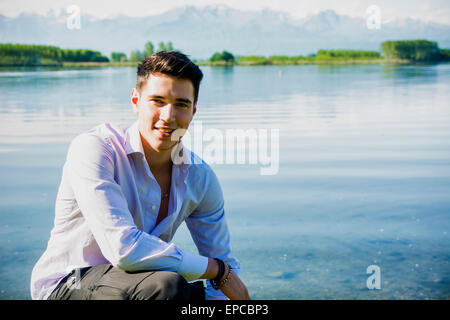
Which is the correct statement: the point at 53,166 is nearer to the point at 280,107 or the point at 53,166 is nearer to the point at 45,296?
the point at 45,296

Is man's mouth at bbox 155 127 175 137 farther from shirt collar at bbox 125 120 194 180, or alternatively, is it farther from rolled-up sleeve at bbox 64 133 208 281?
rolled-up sleeve at bbox 64 133 208 281

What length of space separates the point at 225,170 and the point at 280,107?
25.2ft

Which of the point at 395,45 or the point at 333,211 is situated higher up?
the point at 395,45

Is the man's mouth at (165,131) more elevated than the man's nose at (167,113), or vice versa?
the man's nose at (167,113)

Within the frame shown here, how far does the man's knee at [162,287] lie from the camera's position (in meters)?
1.94

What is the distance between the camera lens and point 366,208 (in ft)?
16.9

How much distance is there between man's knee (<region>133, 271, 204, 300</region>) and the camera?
1.94 m

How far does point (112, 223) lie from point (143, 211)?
297 millimetres

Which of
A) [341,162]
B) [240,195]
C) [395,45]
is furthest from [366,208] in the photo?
[395,45]
